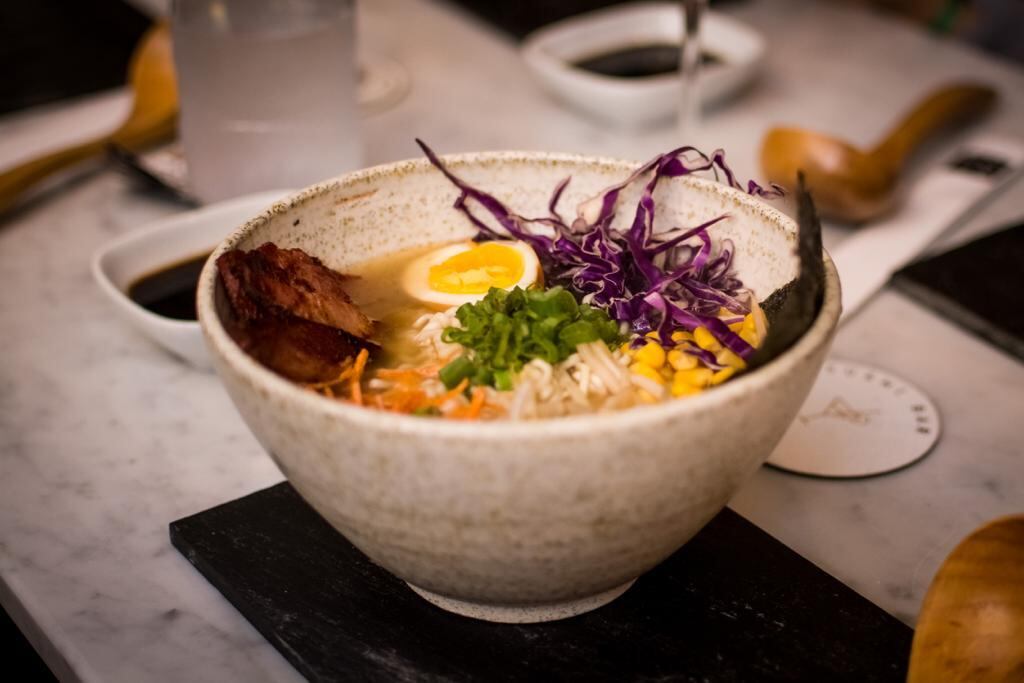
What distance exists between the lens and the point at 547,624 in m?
1.14

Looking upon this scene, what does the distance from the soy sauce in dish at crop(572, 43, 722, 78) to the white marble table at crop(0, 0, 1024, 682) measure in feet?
0.39

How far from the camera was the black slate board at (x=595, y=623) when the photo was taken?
108 centimetres

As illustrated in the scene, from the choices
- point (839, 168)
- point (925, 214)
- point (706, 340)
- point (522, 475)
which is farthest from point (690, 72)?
point (522, 475)

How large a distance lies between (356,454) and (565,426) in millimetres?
178

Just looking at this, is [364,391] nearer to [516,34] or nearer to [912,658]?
[912,658]

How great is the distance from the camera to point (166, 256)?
5.85 feet

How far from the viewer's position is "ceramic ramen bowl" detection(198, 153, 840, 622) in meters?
0.89

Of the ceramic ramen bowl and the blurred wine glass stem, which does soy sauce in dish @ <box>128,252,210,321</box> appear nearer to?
the ceramic ramen bowl

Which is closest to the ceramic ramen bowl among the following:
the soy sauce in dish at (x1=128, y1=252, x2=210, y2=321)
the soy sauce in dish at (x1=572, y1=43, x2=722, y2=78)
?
the soy sauce in dish at (x1=128, y1=252, x2=210, y2=321)

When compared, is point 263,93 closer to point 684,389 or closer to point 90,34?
point 684,389

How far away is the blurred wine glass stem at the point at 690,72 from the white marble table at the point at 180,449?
52mm

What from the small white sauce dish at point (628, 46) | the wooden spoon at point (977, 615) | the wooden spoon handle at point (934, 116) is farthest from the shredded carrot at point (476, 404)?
the small white sauce dish at point (628, 46)

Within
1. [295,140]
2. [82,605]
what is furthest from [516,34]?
[82,605]

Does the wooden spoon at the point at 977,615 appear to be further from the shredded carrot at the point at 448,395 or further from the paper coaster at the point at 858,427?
the shredded carrot at the point at 448,395
